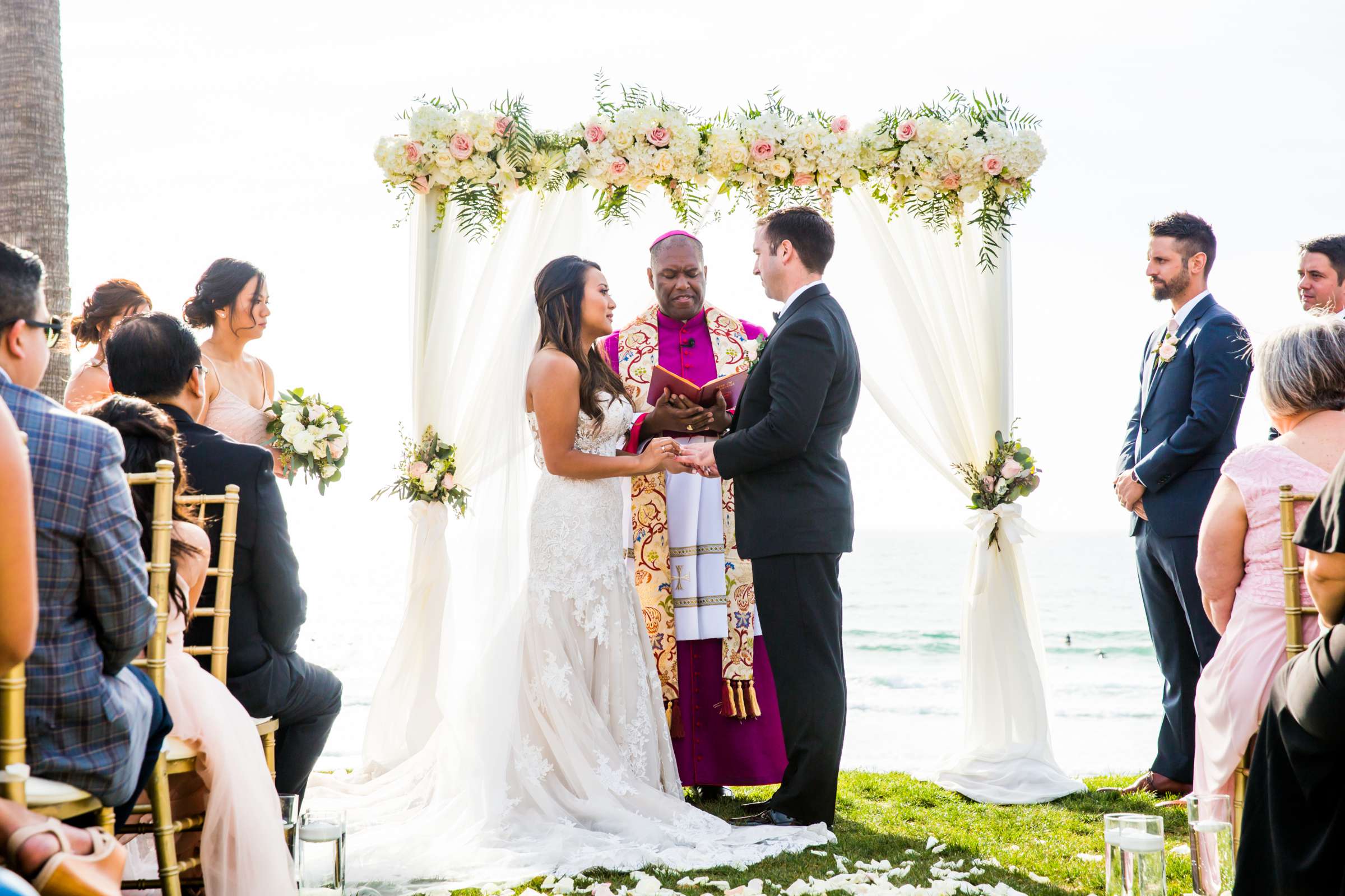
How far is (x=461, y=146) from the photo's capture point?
4.96 meters

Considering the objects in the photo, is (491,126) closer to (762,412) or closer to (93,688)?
(762,412)

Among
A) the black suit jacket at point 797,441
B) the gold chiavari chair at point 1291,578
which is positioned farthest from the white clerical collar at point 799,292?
the gold chiavari chair at point 1291,578

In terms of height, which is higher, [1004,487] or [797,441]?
[797,441]

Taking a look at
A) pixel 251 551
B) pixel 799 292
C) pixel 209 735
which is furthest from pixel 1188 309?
pixel 209 735

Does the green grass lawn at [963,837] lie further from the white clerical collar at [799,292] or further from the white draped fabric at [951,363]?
the white clerical collar at [799,292]

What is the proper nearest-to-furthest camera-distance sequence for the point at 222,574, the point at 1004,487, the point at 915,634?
the point at 222,574 → the point at 1004,487 → the point at 915,634

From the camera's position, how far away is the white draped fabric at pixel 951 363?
17.2 ft

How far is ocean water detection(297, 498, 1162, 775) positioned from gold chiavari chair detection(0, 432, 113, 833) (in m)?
2.97

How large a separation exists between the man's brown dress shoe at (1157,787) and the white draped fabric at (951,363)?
1.94ft

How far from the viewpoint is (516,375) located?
Answer: 4.82 m

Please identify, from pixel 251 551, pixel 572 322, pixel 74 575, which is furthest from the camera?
pixel 572 322

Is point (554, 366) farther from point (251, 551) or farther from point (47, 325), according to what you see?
point (47, 325)

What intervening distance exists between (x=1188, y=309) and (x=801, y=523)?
2.03m

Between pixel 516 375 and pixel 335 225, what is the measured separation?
1922 cm
